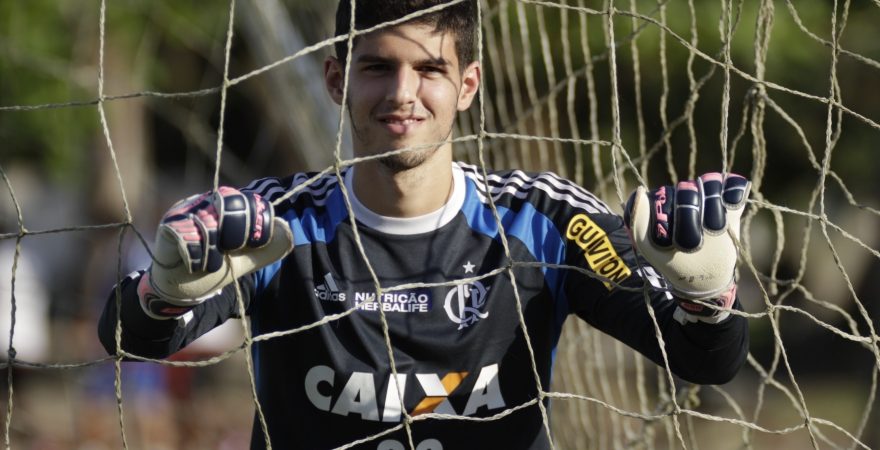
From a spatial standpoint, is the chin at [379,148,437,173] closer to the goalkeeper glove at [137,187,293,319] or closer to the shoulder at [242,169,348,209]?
the shoulder at [242,169,348,209]

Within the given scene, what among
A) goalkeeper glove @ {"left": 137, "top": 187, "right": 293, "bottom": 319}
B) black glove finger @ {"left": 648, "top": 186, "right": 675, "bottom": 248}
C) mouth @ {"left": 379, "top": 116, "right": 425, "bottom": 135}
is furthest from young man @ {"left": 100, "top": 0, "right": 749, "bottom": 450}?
black glove finger @ {"left": 648, "top": 186, "right": 675, "bottom": 248}

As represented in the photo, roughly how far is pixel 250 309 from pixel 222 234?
57 centimetres

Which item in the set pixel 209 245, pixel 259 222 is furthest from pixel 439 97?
pixel 209 245

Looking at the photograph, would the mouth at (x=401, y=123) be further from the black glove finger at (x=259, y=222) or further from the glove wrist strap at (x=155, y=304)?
the glove wrist strap at (x=155, y=304)

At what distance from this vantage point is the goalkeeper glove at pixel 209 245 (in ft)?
7.38

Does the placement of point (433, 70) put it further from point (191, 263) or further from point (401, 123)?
point (191, 263)

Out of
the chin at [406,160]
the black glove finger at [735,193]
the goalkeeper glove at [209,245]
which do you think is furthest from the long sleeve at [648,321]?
the goalkeeper glove at [209,245]

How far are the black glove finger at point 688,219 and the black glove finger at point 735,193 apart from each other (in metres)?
0.07

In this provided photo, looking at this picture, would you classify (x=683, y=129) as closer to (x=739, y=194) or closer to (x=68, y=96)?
(x=68, y=96)

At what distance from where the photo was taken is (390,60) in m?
2.65

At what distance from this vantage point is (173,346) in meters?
2.58

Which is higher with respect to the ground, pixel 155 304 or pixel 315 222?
Result: pixel 315 222

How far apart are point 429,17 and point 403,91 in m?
0.20

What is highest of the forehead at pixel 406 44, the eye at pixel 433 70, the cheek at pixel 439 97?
the forehead at pixel 406 44
